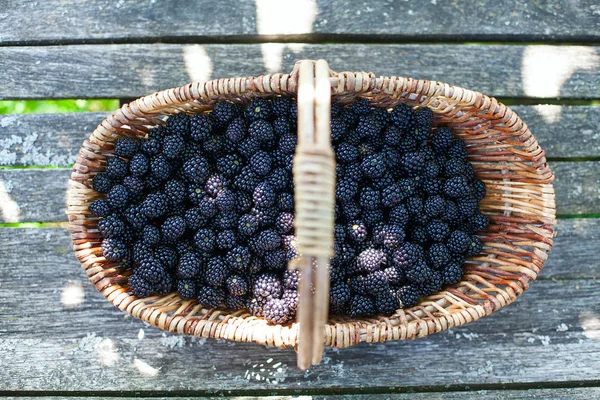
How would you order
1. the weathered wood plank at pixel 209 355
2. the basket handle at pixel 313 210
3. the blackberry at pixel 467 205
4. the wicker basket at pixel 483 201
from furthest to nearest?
the weathered wood plank at pixel 209 355, the blackberry at pixel 467 205, the wicker basket at pixel 483 201, the basket handle at pixel 313 210

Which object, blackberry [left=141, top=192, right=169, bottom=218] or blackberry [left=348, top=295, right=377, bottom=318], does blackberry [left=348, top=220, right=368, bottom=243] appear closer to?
blackberry [left=348, top=295, right=377, bottom=318]

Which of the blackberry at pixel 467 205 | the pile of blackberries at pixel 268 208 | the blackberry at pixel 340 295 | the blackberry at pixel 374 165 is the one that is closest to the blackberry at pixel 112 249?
the pile of blackberries at pixel 268 208

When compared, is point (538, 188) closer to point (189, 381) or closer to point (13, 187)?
point (189, 381)

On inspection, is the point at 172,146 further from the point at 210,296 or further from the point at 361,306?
the point at 361,306

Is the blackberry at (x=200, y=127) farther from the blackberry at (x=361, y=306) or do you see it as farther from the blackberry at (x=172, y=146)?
the blackberry at (x=361, y=306)

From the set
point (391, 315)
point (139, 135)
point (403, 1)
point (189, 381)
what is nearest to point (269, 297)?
point (391, 315)
